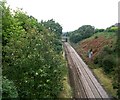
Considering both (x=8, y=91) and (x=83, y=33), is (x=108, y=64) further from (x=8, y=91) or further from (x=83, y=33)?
(x=83, y=33)

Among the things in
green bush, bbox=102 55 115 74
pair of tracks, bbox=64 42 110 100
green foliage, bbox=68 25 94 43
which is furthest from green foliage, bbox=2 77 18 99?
green foliage, bbox=68 25 94 43

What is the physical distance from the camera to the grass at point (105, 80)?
3106 cm

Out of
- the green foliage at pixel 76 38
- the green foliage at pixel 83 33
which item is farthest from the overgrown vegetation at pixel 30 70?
the green foliage at pixel 76 38

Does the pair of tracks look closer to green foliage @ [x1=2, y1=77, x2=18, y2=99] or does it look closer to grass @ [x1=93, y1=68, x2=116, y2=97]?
grass @ [x1=93, y1=68, x2=116, y2=97]

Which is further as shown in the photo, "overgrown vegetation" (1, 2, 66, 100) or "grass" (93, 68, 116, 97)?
"grass" (93, 68, 116, 97)

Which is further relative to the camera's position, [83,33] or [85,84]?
[83,33]

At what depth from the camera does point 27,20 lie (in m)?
34.3

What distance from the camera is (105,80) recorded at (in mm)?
36125

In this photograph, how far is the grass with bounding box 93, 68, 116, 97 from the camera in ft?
102

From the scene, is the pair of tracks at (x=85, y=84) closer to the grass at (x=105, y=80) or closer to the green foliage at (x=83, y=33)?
the grass at (x=105, y=80)

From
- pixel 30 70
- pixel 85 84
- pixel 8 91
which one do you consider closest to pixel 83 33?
pixel 85 84

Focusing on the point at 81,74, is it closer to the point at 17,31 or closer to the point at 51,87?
the point at 17,31

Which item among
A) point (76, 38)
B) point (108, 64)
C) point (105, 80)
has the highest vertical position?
point (76, 38)

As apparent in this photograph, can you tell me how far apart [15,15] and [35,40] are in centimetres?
1268
